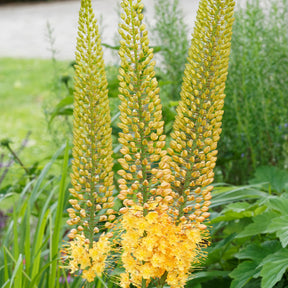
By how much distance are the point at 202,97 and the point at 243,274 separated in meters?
0.94

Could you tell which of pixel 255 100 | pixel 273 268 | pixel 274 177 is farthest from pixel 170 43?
pixel 273 268

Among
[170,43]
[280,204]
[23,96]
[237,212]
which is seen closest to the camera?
[280,204]

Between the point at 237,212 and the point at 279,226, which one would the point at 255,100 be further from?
the point at 279,226

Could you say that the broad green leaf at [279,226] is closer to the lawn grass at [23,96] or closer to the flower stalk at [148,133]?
the flower stalk at [148,133]

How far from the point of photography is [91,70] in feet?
4.29

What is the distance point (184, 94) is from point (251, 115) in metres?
1.75

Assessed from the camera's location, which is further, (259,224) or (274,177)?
(274,177)

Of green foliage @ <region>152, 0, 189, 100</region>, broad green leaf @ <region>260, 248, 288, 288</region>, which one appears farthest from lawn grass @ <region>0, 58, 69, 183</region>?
broad green leaf @ <region>260, 248, 288, 288</region>

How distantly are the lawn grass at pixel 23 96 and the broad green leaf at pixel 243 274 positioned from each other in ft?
12.4

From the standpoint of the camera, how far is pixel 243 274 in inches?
76.8

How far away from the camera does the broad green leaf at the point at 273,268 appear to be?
1.71m

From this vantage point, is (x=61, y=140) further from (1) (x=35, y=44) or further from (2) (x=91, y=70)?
(1) (x=35, y=44)

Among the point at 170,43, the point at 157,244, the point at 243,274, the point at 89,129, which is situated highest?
the point at 170,43

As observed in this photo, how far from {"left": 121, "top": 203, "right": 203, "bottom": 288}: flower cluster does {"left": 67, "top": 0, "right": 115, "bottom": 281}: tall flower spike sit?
0.31 feet
